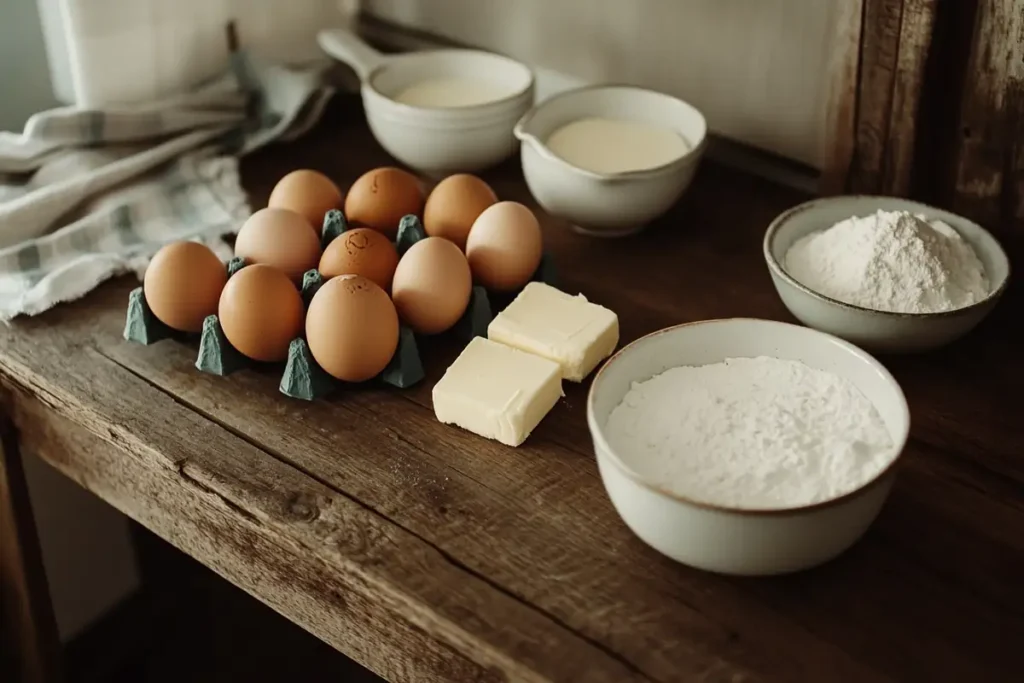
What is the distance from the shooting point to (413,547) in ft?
2.47

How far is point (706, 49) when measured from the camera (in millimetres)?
1190

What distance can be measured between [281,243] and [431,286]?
15 cm

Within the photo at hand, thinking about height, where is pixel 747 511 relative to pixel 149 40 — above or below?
below

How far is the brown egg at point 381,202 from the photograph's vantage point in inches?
40.1

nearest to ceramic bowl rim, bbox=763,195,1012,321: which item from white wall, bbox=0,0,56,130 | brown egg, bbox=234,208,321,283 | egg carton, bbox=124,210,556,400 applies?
egg carton, bbox=124,210,556,400

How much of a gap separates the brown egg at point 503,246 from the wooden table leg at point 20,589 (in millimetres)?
448

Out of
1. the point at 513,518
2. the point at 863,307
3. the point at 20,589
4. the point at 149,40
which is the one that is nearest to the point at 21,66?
the point at 149,40

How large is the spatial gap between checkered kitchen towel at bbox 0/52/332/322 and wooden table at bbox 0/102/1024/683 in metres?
0.06

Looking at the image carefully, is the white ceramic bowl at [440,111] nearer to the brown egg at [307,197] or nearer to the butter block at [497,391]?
the brown egg at [307,197]

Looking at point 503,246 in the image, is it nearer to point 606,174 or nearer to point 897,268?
point 606,174

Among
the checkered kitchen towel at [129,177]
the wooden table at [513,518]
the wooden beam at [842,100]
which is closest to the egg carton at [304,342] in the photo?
the wooden table at [513,518]

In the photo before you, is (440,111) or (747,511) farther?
(440,111)

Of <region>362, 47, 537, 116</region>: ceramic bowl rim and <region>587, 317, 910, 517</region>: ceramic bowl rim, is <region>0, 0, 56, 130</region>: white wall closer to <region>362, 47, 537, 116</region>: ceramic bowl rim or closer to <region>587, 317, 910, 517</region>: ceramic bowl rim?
<region>362, 47, 537, 116</region>: ceramic bowl rim

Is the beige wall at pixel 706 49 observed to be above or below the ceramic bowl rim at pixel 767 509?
above
